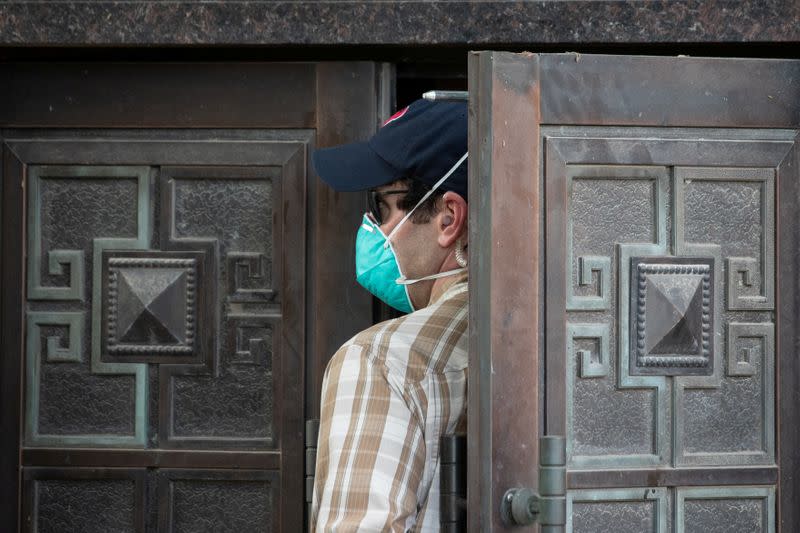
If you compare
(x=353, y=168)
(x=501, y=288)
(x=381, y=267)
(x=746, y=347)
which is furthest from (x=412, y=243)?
(x=746, y=347)

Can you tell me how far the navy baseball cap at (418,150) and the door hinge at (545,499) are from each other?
0.52 m

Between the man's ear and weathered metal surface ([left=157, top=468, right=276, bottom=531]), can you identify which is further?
weathered metal surface ([left=157, top=468, right=276, bottom=531])

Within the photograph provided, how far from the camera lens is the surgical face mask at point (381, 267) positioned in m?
2.06

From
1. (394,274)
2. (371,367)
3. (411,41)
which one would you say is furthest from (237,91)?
(371,367)

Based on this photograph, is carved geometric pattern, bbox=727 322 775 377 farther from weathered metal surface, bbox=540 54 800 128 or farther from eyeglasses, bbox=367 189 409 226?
eyeglasses, bbox=367 189 409 226

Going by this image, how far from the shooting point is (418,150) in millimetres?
1985

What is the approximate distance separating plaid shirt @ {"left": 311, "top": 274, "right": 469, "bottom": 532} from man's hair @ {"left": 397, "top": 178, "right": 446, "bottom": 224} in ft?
0.77

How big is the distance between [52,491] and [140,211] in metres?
0.67

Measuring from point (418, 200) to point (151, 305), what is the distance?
0.73 metres

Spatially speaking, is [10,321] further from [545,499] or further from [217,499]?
[545,499]

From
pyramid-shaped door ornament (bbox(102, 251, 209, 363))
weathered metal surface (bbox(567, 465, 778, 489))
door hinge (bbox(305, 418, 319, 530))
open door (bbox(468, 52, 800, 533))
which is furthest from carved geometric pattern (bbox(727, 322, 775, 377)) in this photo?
pyramid-shaped door ornament (bbox(102, 251, 209, 363))

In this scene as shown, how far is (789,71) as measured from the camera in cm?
199

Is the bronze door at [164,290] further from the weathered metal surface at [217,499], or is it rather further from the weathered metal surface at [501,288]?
the weathered metal surface at [501,288]

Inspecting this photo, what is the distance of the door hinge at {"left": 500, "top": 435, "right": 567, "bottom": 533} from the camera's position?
1716 mm
